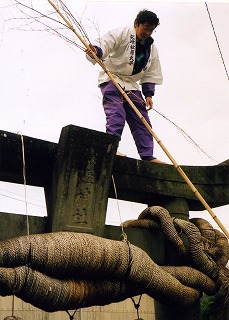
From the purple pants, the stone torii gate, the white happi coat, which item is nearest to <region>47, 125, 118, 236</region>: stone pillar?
the stone torii gate

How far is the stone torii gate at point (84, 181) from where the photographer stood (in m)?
3.01

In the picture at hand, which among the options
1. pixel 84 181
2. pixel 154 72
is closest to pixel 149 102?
Answer: pixel 154 72

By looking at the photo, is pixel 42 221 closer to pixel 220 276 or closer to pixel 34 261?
pixel 34 261

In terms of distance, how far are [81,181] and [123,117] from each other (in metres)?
0.90

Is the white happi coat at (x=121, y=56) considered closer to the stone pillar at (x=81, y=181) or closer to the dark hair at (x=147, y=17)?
the dark hair at (x=147, y=17)

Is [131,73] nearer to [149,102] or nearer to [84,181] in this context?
[149,102]

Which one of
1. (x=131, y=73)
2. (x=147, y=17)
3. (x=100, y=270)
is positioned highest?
(x=147, y=17)

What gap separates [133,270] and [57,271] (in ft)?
1.61

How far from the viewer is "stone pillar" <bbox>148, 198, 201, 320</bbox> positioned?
3.52 metres

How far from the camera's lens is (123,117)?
3.86 m

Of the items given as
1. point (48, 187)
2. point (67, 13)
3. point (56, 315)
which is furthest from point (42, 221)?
point (56, 315)

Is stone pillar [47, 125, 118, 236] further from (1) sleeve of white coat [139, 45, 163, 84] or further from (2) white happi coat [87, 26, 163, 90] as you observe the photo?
(1) sleeve of white coat [139, 45, 163, 84]

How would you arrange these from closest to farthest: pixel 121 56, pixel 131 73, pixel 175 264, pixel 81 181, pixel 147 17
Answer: pixel 81 181 → pixel 175 264 → pixel 147 17 → pixel 121 56 → pixel 131 73

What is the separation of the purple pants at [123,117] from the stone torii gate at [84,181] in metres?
0.35
